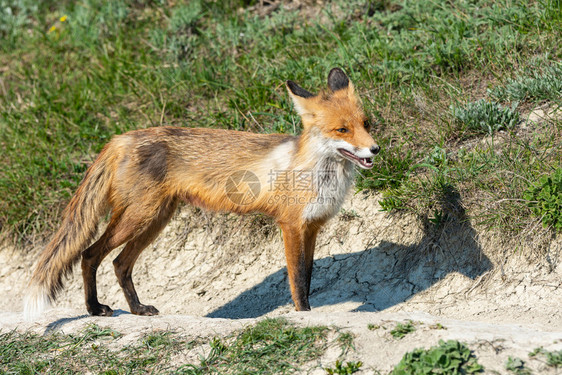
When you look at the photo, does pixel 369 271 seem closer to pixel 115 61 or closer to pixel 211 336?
pixel 211 336

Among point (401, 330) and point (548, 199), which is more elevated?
point (548, 199)

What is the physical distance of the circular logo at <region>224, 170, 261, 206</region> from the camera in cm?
476

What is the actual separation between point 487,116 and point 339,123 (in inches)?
72.2

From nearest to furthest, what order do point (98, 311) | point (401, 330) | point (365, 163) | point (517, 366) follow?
point (517, 366)
point (401, 330)
point (365, 163)
point (98, 311)

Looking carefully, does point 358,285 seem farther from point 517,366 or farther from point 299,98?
point 517,366

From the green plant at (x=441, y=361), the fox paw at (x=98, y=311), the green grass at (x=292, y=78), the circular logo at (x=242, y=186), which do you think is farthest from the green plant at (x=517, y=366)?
the fox paw at (x=98, y=311)

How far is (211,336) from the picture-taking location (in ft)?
12.5

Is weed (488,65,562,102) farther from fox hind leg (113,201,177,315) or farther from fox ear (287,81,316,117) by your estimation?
fox hind leg (113,201,177,315)

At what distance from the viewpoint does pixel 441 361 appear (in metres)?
2.99

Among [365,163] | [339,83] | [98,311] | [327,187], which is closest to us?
[365,163]

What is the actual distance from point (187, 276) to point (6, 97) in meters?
3.91

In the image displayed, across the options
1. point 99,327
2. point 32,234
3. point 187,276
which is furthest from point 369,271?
point 32,234

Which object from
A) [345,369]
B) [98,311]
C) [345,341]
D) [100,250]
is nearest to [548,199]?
[345,341]

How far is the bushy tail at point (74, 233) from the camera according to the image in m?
4.54
